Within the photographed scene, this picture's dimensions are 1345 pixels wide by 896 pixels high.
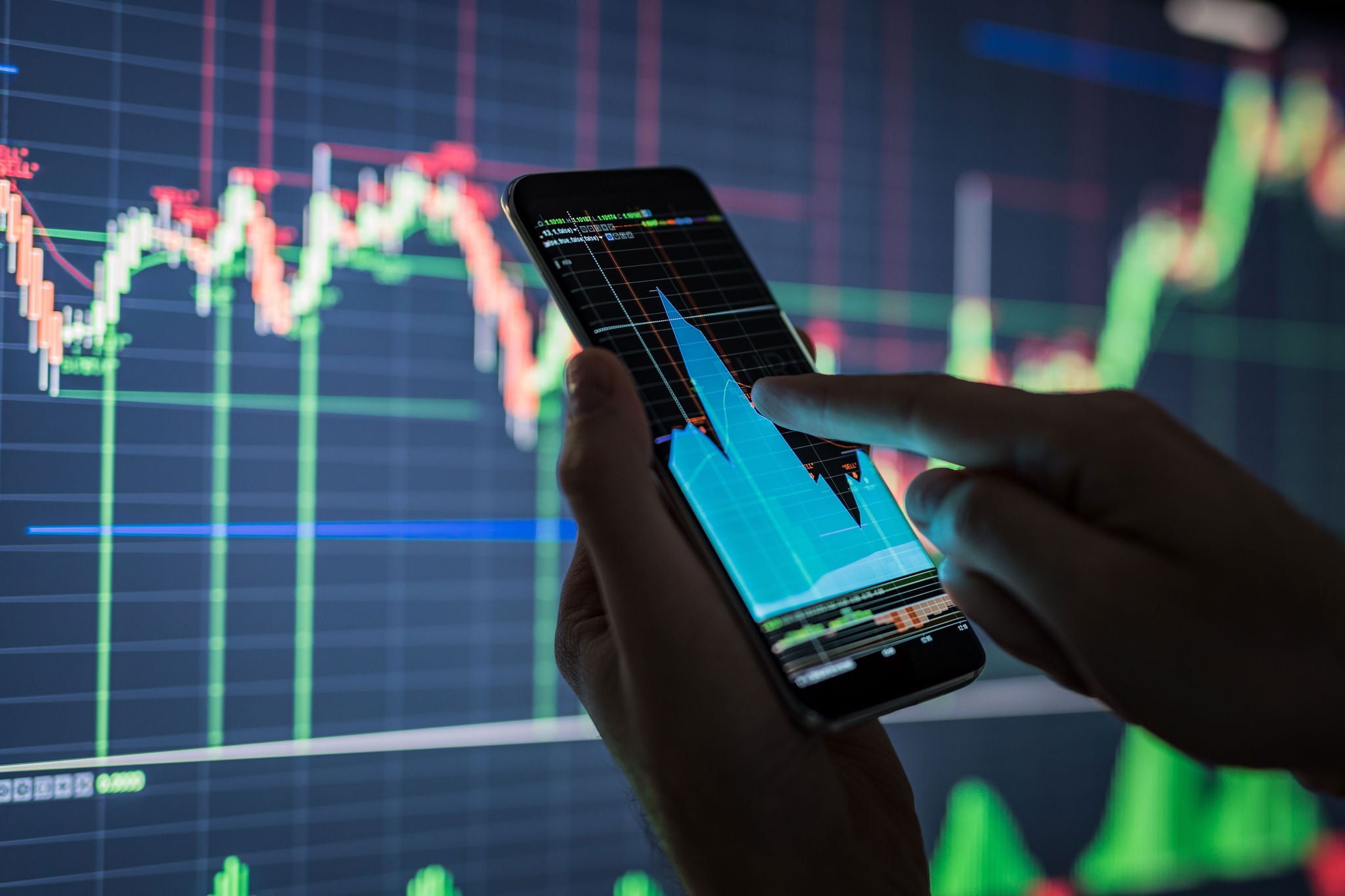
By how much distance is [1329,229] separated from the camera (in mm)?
1269

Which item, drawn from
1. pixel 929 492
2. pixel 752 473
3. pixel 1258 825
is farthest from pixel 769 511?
pixel 1258 825

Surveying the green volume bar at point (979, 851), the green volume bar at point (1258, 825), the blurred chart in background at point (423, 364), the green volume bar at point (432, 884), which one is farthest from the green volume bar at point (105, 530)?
the green volume bar at point (1258, 825)

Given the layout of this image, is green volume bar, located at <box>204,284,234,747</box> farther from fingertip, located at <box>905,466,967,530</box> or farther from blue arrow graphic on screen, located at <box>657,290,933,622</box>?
fingertip, located at <box>905,466,967,530</box>

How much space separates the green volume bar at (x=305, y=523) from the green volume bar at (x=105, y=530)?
0.40ft

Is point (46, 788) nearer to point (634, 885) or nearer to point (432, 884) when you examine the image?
point (432, 884)

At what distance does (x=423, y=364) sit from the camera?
0.75 metres

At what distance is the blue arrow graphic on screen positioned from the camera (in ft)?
1.73

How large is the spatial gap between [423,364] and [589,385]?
0.32m

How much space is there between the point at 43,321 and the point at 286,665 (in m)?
0.29

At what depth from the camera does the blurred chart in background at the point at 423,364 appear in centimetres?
63

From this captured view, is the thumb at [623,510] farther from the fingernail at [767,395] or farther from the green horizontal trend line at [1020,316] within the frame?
the green horizontal trend line at [1020,316]

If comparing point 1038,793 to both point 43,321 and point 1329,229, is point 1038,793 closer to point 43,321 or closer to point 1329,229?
point 1329,229

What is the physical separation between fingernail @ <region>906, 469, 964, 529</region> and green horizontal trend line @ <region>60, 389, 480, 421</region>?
431 millimetres

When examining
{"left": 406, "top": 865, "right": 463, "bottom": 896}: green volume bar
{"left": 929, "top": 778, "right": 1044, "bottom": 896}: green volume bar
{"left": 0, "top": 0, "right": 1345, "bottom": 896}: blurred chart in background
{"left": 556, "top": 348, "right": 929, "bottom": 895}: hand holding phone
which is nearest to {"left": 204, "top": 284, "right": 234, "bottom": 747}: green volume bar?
{"left": 0, "top": 0, "right": 1345, "bottom": 896}: blurred chart in background
